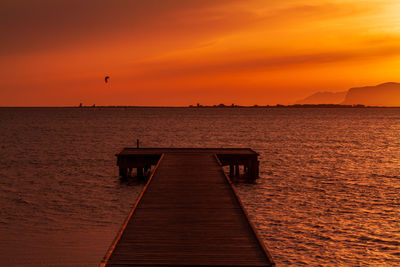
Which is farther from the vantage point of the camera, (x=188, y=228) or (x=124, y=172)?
(x=124, y=172)

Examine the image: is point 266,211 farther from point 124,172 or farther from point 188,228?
point 124,172

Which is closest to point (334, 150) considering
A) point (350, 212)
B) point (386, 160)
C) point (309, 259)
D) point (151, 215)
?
point (386, 160)

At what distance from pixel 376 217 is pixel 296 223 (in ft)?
14.3

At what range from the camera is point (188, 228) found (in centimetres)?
1093

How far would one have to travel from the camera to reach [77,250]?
14453 millimetres

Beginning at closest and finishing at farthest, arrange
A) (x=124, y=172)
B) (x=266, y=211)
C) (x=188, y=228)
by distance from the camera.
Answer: (x=188, y=228) → (x=266, y=211) → (x=124, y=172)

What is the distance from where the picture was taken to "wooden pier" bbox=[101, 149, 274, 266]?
8836 mm

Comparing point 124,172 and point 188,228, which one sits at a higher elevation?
point 188,228

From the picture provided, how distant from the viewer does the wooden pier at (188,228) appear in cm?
884

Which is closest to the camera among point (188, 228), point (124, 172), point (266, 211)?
point (188, 228)

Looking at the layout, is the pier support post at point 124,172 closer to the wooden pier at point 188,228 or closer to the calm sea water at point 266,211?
the calm sea water at point 266,211

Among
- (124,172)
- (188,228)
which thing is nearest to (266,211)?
(188,228)

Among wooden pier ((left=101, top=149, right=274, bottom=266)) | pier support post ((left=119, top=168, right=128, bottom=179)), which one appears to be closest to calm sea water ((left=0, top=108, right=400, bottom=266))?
pier support post ((left=119, top=168, right=128, bottom=179))

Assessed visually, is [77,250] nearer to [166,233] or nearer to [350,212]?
[166,233]
